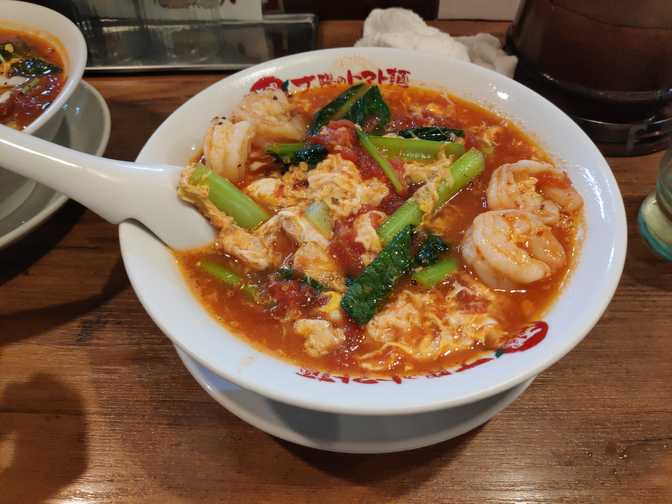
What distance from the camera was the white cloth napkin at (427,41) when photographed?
270cm

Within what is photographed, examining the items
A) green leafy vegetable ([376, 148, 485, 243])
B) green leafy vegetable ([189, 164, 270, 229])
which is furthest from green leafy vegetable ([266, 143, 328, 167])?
green leafy vegetable ([376, 148, 485, 243])

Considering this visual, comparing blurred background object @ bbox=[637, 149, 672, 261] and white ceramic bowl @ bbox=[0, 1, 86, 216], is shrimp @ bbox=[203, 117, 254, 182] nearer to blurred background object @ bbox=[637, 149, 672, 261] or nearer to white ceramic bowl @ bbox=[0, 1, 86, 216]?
white ceramic bowl @ bbox=[0, 1, 86, 216]

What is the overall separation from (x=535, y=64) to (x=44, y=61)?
229cm

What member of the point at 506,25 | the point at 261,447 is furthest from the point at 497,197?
the point at 506,25

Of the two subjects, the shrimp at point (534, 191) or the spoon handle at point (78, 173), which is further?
the shrimp at point (534, 191)

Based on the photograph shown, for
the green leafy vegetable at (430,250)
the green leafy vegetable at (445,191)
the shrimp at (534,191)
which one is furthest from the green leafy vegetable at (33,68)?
the shrimp at (534,191)

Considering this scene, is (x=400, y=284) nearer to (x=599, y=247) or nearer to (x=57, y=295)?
(x=599, y=247)

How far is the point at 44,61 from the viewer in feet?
7.90

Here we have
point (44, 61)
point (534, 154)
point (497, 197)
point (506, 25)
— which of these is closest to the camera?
point (497, 197)

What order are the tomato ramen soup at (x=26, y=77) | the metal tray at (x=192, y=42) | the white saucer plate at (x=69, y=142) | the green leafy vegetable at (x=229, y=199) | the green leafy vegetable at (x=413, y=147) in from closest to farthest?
the green leafy vegetable at (x=229, y=199) < the green leafy vegetable at (x=413, y=147) < the white saucer plate at (x=69, y=142) < the tomato ramen soup at (x=26, y=77) < the metal tray at (x=192, y=42)

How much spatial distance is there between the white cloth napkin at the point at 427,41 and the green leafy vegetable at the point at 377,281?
153 cm

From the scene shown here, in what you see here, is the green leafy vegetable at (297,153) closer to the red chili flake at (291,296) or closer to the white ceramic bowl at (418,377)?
the white ceramic bowl at (418,377)

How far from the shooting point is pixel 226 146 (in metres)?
1.74

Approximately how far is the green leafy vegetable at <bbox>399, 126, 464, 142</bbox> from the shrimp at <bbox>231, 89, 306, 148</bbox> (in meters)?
0.42
